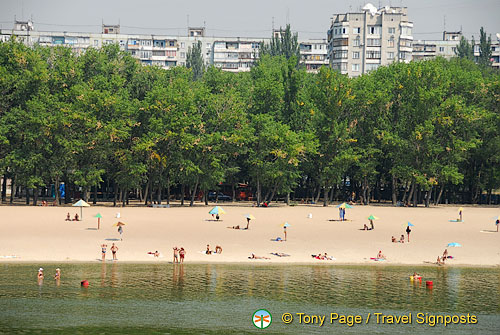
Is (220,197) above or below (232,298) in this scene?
above

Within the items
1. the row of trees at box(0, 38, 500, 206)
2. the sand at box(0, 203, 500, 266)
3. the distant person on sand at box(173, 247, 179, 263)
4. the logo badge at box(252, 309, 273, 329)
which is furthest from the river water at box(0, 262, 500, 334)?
the row of trees at box(0, 38, 500, 206)

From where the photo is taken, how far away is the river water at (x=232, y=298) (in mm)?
39656

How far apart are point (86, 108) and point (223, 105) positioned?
20.4 meters

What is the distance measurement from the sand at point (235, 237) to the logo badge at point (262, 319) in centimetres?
1870

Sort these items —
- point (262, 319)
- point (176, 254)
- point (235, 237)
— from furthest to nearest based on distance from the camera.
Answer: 1. point (235, 237)
2. point (176, 254)
3. point (262, 319)

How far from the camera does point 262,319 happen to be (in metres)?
40.1

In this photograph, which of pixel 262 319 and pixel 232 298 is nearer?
pixel 262 319

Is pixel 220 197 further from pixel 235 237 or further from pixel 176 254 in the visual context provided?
pixel 176 254

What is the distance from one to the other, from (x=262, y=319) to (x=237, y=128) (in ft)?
220

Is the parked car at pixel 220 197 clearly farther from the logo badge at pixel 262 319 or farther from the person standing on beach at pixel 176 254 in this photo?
the logo badge at pixel 262 319

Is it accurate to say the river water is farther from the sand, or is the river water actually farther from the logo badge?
the sand

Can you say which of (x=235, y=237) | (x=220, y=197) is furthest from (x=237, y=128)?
(x=235, y=237)

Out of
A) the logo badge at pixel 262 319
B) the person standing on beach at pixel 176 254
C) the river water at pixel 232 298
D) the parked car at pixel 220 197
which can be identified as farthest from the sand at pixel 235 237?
the parked car at pixel 220 197

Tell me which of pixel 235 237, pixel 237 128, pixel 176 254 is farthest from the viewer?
pixel 237 128
